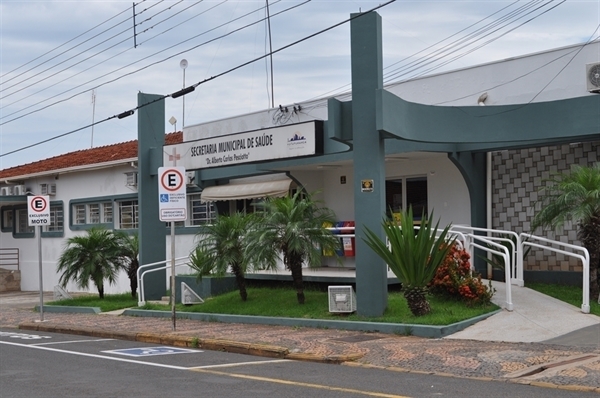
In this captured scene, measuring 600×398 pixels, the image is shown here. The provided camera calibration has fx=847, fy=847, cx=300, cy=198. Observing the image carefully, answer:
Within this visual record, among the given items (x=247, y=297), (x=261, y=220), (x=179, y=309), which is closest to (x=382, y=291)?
(x=261, y=220)

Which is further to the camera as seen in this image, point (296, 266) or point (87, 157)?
point (87, 157)

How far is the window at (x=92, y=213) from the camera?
31.0 meters

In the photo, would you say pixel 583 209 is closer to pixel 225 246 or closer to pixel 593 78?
pixel 593 78

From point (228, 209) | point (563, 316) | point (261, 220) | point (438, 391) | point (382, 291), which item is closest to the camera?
point (438, 391)

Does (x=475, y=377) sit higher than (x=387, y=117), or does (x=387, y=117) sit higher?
(x=387, y=117)

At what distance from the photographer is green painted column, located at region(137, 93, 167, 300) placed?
23000 mm

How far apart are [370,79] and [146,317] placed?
8.21m

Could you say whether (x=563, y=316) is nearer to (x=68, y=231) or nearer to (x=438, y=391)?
(x=438, y=391)

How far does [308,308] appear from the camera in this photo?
56.9 ft

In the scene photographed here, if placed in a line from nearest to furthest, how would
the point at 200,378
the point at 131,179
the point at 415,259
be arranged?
the point at 200,378 → the point at 415,259 → the point at 131,179

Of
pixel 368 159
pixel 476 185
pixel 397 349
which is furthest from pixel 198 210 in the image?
pixel 397 349

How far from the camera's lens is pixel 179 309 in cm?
2005

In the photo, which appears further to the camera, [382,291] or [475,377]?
[382,291]

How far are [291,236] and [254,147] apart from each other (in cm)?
327
